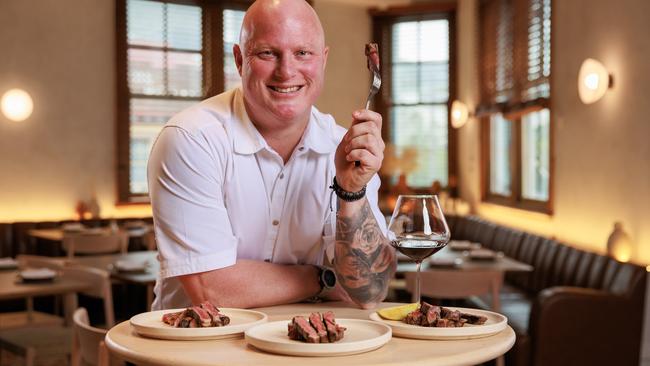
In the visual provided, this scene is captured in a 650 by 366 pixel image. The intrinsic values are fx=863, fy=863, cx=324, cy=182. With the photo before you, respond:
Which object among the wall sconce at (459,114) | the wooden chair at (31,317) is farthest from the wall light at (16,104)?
the wall sconce at (459,114)

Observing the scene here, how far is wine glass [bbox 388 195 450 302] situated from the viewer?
5.52ft

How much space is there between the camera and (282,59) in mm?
1935

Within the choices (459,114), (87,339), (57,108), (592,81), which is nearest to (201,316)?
(87,339)

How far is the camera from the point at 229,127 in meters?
2.01

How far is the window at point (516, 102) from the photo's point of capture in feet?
23.4

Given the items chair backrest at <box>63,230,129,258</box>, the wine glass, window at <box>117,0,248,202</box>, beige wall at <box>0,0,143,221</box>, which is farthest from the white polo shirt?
window at <box>117,0,248,202</box>

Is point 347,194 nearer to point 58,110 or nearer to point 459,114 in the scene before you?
point 58,110

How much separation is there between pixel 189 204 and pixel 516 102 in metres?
6.17

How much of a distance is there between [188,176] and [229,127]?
179 mm

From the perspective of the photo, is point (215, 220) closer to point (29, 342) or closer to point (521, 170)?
point (29, 342)

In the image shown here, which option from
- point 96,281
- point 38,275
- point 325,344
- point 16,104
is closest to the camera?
point 325,344

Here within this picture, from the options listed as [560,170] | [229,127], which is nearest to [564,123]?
[560,170]

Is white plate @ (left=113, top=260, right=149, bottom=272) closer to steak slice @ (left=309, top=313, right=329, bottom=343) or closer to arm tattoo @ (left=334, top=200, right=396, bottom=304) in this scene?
arm tattoo @ (left=334, top=200, right=396, bottom=304)

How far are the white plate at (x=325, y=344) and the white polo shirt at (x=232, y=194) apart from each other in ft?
1.30
